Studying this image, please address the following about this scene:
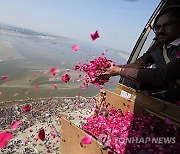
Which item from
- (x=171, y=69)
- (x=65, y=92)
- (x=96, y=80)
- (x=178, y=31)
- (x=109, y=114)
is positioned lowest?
(x=65, y=92)

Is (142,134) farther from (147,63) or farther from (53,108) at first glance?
(53,108)

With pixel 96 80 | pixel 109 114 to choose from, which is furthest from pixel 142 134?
pixel 96 80

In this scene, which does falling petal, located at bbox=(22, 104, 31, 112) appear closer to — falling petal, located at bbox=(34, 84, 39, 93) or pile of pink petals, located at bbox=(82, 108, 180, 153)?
falling petal, located at bbox=(34, 84, 39, 93)

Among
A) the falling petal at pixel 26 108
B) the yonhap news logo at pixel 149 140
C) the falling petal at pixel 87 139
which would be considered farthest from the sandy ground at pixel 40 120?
the falling petal at pixel 87 139

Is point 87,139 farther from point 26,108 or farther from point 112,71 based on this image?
point 26,108

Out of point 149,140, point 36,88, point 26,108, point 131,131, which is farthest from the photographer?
point 36,88

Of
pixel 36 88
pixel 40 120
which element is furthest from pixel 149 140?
pixel 36 88
